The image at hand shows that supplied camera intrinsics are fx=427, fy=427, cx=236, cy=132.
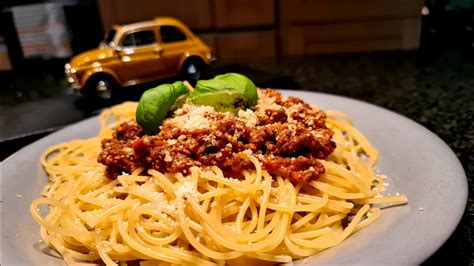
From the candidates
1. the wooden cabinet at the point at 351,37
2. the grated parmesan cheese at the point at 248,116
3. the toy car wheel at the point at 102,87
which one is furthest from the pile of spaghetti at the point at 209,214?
the wooden cabinet at the point at 351,37

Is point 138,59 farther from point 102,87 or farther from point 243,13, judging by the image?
point 243,13

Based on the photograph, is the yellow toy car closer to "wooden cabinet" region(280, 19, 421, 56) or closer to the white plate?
the white plate

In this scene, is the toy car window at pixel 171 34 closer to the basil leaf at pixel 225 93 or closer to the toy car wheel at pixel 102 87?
the toy car wheel at pixel 102 87

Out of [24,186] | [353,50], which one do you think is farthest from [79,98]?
[353,50]

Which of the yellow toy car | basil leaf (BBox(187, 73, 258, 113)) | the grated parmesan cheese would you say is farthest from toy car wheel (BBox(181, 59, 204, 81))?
the grated parmesan cheese

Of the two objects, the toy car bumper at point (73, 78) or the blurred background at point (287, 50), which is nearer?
the toy car bumper at point (73, 78)

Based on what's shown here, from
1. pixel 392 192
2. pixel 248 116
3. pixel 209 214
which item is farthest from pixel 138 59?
pixel 392 192
